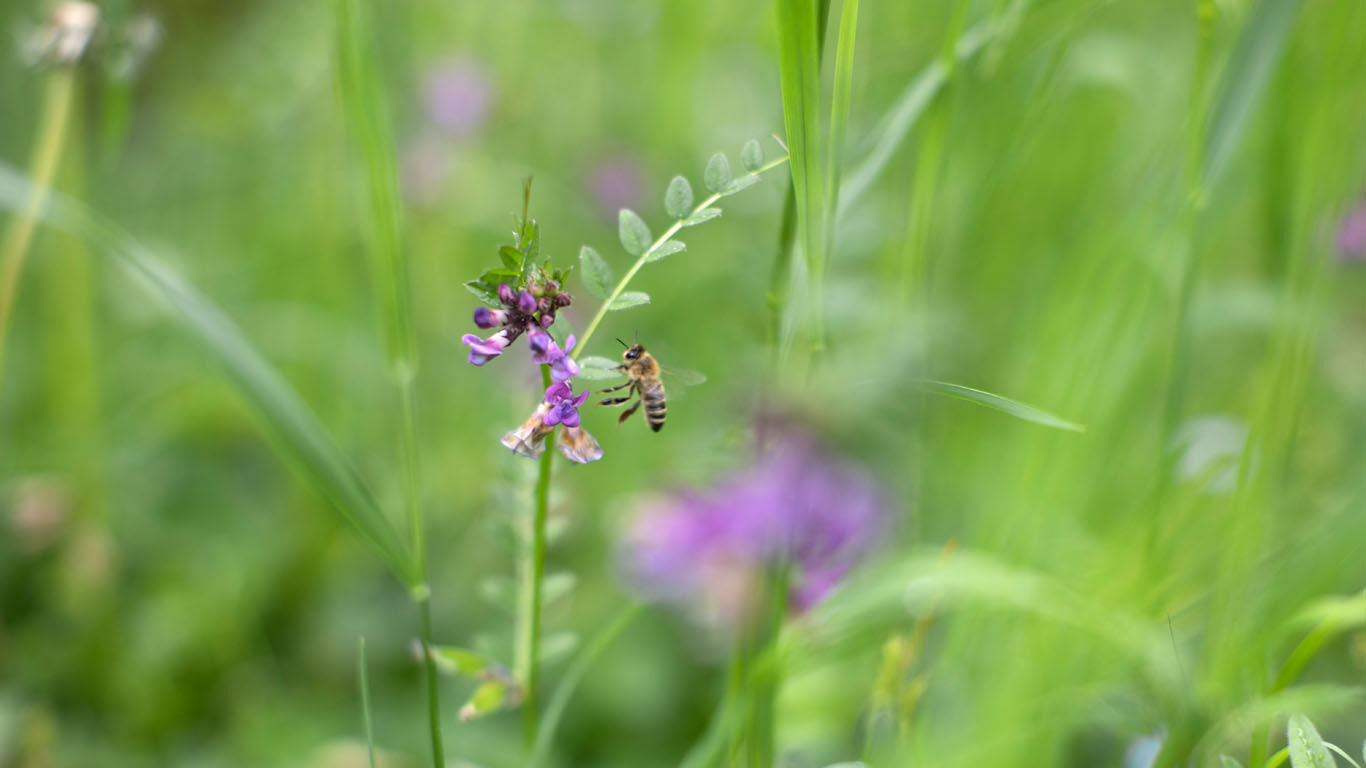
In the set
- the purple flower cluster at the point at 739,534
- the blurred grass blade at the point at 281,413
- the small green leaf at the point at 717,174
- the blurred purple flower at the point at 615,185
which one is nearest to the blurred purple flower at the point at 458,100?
the blurred purple flower at the point at 615,185

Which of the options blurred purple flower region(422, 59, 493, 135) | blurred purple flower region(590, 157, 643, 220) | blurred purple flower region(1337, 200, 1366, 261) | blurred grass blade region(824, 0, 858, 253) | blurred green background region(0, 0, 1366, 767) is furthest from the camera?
blurred purple flower region(422, 59, 493, 135)

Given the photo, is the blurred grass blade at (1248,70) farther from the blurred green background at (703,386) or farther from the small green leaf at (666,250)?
the small green leaf at (666,250)

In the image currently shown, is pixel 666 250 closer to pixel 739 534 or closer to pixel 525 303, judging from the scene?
pixel 525 303

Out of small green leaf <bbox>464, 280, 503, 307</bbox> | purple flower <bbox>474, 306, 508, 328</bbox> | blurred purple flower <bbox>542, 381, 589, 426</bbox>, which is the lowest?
blurred purple flower <bbox>542, 381, 589, 426</bbox>

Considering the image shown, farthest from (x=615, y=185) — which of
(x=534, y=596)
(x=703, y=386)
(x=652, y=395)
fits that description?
(x=534, y=596)

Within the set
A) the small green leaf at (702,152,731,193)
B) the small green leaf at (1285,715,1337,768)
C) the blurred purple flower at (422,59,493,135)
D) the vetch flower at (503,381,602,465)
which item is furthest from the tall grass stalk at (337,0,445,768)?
the blurred purple flower at (422,59,493,135)

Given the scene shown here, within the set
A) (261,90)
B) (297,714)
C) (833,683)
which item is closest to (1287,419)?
(833,683)

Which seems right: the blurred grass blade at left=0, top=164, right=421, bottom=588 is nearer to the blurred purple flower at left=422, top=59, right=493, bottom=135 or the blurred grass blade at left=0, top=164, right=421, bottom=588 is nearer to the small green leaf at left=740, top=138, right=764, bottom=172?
the small green leaf at left=740, top=138, right=764, bottom=172

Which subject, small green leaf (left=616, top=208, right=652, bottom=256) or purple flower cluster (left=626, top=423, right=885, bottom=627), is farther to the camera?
purple flower cluster (left=626, top=423, right=885, bottom=627)
